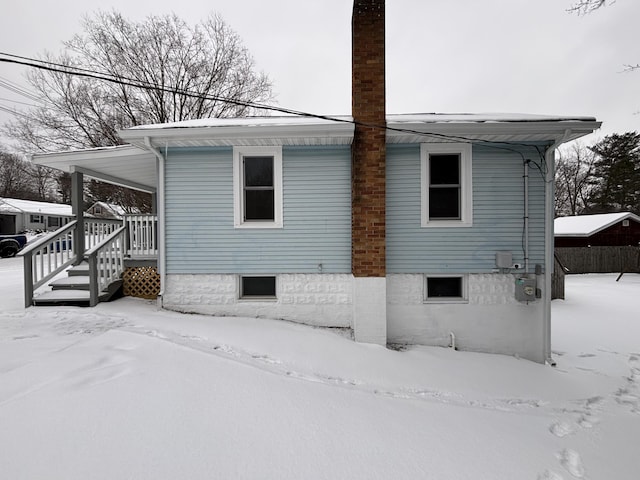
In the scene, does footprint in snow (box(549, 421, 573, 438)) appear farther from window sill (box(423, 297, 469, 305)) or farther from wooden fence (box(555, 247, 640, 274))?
wooden fence (box(555, 247, 640, 274))

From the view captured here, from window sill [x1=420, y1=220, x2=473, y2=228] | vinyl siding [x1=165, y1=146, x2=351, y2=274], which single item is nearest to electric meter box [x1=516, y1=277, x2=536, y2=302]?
window sill [x1=420, y1=220, x2=473, y2=228]

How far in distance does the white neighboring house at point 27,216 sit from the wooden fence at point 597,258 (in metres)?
35.3

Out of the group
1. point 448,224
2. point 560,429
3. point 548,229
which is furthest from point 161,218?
point 548,229

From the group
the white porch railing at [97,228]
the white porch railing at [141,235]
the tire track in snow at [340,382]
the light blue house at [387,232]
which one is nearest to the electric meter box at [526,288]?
the light blue house at [387,232]

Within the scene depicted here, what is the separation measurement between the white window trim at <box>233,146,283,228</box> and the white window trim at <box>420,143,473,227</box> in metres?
2.71

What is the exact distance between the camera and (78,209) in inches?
264

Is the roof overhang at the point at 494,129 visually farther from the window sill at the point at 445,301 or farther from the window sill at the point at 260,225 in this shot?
the window sill at the point at 445,301

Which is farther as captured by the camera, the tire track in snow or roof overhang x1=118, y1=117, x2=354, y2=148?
roof overhang x1=118, y1=117, x2=354, y2=148

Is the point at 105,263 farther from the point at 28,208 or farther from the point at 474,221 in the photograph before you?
the point at 28,208

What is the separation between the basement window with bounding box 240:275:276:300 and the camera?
5.72 meters

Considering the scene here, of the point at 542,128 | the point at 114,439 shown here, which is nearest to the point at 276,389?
the point at 114,439

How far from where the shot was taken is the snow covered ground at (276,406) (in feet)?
7.43

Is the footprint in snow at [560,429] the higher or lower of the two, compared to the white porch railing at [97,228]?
lower

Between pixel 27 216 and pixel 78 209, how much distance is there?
87.0 ft
